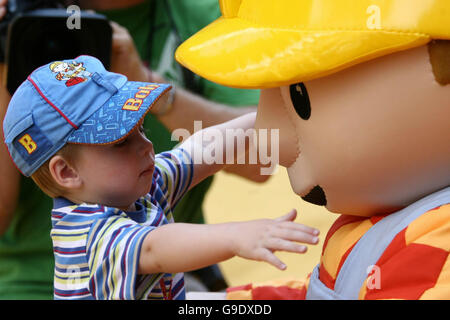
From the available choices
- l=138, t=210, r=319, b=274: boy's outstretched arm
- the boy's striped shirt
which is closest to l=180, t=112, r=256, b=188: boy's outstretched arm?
the boy's striped shirt

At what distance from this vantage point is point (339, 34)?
395mm

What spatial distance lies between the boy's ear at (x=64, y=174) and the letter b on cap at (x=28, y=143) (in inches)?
0.7

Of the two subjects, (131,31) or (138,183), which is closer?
(138,183)

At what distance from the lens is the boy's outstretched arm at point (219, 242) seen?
39 centimetres

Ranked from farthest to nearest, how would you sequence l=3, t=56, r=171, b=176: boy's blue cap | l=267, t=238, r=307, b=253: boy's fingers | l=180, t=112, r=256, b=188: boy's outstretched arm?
l=180, t=112, r=256, b=188: boy's outstretched arm → l=3, t=56, r=171, b=176: boy's blue cap → l=267, t=238, r=307, b=253: boy's fingers

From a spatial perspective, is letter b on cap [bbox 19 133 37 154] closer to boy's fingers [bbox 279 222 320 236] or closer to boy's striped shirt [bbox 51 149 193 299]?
boy's striped shirt [bbox 51 149 193 299]

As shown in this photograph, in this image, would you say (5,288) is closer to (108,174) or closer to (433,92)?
(108,174)

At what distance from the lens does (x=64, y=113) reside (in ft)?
1.65

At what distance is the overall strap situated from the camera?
1.39ft

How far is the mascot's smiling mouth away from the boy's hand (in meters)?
0.06

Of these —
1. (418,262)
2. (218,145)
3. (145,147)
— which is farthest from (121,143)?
(418,262)

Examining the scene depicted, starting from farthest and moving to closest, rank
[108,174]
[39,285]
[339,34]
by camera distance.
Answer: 1. [39,285]
2. [108,174]
3. [339,34]
